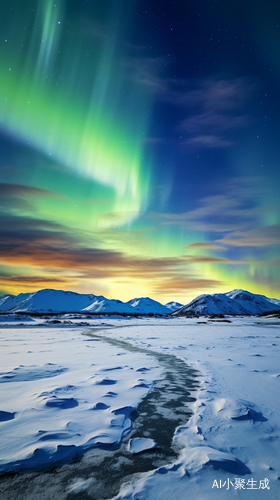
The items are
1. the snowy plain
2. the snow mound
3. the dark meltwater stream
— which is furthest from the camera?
the snow mound

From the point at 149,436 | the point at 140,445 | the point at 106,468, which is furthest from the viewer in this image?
the point at 149,436

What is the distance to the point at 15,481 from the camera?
3.11 metres

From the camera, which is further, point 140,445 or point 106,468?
point 140,445

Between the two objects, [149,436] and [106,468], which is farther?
[149,436]

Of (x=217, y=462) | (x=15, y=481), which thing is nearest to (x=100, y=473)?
(x=15, y=481)

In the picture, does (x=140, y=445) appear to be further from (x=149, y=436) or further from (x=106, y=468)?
(x=106, y=468)

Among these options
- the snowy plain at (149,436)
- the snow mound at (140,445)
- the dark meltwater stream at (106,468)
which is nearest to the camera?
the dark meltwater stream at (106,468)

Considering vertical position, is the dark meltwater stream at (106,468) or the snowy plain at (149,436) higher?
the snowy plain at (149,436)

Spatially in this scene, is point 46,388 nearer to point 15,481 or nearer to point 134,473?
point 15,481

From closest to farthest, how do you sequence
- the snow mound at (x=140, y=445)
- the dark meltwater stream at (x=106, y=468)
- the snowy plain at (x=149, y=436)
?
1. the dark meltwater stream at (x=106, y=468)
2. the snowy plain at (x=149, y=436)
3. the snow mound at (x=140, y=445)

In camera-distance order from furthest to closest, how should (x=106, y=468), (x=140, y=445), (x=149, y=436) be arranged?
(x=149, y=436) < (x=140, y=445) < (x=106, y=468)

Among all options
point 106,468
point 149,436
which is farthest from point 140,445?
point 106,468

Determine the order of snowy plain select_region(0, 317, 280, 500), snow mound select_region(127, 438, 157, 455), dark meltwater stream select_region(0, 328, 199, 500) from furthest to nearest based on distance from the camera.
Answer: snow mound select_region(127, 438, 157, 455), snowy plain select_region(0, 317, 280, 500), dark meltwater stream select_region(0, 328, 199, 500)

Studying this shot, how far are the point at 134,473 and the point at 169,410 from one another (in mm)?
2380
